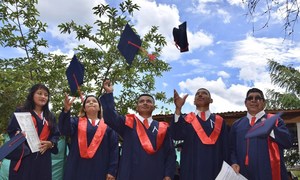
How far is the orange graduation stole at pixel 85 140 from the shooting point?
432 centimetres

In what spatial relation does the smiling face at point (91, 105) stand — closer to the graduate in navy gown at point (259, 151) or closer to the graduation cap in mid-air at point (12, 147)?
the graduation cap in mid-air at point (12, 147)

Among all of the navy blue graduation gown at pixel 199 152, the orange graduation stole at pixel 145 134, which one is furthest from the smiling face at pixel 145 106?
the navy blue graduation gown at pixel 199 152

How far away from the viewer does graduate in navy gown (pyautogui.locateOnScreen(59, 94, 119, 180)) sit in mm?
4312

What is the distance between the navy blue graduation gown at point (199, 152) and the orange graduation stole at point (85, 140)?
90 centimetres

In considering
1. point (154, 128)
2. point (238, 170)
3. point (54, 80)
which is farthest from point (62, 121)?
point (54, 80)

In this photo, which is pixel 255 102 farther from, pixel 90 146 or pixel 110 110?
pixel 90 146

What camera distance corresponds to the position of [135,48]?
16.6 ft

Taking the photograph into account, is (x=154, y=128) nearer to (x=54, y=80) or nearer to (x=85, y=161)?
(x=85, y=161)

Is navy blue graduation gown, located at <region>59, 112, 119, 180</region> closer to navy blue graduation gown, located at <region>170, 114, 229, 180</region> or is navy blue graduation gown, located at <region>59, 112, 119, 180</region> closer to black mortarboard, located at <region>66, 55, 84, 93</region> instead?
black mortarboard, located at <region>66, 55, 84, 93</region>

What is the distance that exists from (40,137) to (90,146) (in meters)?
0.59

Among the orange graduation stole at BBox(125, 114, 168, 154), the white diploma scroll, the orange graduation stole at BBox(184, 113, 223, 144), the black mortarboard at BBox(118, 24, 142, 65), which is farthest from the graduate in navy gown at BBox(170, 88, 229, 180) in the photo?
the white diploma scroll

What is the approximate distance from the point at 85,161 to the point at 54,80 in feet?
11.4

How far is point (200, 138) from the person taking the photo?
423 cm

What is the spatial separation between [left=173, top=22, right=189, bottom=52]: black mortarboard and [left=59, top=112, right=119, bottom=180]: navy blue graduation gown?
155 cm
